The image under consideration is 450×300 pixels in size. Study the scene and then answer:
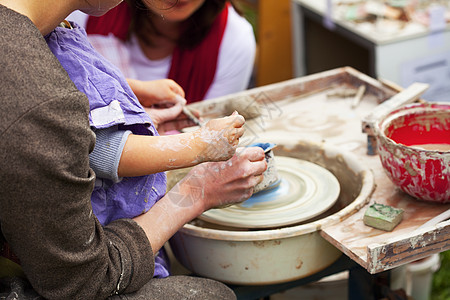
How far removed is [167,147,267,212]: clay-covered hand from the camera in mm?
1266

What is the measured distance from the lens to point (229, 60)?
243 centimetres

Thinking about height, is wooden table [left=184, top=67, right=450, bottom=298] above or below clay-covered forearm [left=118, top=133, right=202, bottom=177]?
below

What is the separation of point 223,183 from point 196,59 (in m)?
1.20

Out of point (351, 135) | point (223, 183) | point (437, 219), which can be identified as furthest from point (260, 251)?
point (351, 135)

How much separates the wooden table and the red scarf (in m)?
0.52

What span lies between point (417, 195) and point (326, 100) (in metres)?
0.68

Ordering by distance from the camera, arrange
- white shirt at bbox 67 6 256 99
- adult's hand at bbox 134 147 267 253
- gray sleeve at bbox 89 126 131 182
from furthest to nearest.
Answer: white shirt at bbox 67 6 256 99, adult's hand at bbox 134 147 267 253, gray sleeve at bbox 89 126 131 182

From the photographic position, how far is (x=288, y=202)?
58.6 inches

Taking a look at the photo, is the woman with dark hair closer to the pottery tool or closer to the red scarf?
the red scarf

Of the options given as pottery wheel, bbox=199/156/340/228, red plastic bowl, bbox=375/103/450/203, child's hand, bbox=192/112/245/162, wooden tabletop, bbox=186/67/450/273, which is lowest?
pottery wheel, bbox=199/156/340/228

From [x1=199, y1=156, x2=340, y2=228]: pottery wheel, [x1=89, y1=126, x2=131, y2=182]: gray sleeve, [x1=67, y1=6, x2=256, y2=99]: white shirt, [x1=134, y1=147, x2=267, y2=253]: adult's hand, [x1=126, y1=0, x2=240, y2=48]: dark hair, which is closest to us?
[x1=89, y1=126, x2=131, y2=182]: gray sleeve

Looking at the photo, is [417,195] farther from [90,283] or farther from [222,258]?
[90,283]

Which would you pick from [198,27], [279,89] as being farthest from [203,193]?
[198,27]

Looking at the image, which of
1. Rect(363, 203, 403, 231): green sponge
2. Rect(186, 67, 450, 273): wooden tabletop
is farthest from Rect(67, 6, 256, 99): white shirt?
Rect(363, 203, 403, 231): green sponge
